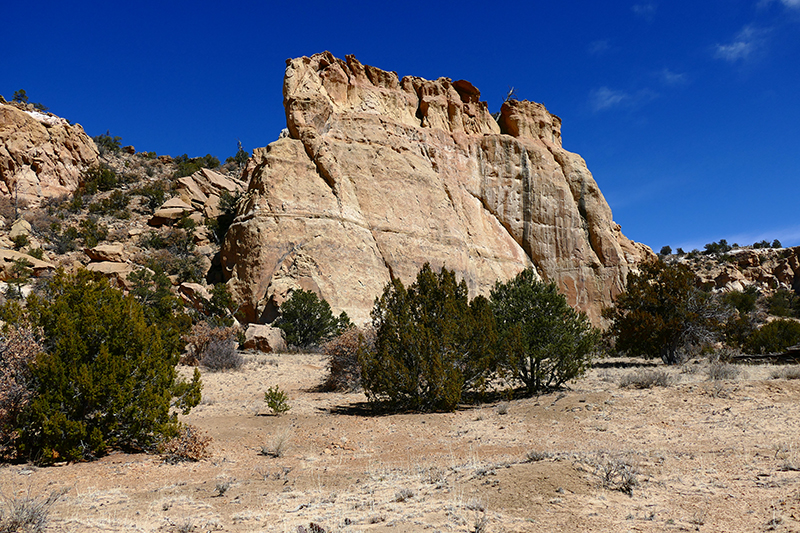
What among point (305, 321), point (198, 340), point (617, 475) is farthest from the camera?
point (305, 321)

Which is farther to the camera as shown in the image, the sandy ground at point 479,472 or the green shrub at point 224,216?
the green shrub at point 224,216

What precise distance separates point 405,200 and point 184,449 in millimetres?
27501

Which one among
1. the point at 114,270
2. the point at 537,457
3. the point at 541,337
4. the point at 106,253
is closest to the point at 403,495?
the point at 537,457

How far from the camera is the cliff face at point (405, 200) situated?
2884 cm

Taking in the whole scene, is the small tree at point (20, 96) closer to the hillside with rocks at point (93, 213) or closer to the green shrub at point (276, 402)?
the hillside with rocks at point (93, 213)

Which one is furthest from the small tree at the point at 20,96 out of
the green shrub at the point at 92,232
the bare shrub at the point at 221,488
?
the bare shrub at the point at 221,488

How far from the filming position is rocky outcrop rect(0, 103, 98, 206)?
3784 cm

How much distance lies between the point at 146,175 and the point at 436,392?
4741 centimetres

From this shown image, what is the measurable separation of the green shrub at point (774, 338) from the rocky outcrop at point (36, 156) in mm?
47399

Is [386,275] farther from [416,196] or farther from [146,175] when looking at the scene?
[146,175]

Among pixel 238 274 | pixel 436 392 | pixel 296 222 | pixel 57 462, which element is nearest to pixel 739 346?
pixel 436 392

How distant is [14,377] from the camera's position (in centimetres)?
726

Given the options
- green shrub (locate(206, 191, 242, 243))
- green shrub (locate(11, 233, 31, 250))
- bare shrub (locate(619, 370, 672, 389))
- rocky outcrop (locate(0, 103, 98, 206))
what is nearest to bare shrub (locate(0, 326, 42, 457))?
bare shrub (locate(619, 370, 672, 389))

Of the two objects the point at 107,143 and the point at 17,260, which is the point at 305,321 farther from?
the point at 107,143
